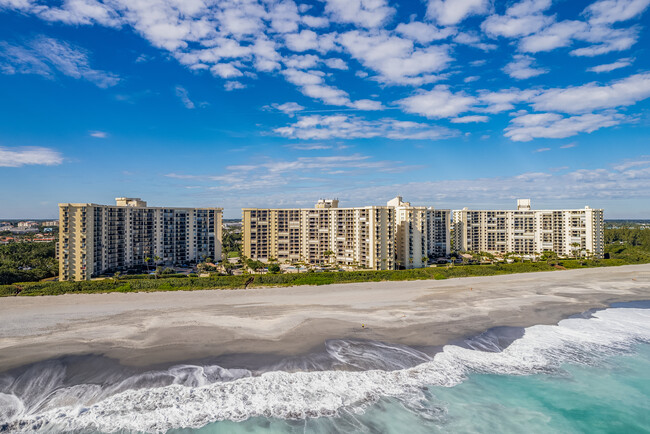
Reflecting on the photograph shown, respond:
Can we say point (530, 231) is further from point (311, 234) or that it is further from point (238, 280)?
point (238, 280)

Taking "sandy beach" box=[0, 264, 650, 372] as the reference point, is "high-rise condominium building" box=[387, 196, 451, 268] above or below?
above

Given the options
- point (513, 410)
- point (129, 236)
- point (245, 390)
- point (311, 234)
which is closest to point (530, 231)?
point (311, 234)

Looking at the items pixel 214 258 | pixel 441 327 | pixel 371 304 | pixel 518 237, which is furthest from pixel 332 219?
pixel 518 237

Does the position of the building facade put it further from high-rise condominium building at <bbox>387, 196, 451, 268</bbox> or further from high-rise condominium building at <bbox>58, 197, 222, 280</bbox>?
high-rise condominium building at <bbox>58, 197, 222, 280</bbox>

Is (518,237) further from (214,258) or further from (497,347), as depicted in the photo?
(214,258)

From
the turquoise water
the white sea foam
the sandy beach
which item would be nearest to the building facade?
the sandy beach

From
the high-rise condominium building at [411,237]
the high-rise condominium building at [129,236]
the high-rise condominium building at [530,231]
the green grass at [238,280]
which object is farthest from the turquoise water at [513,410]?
the high-rise condominium building at [530,231]
